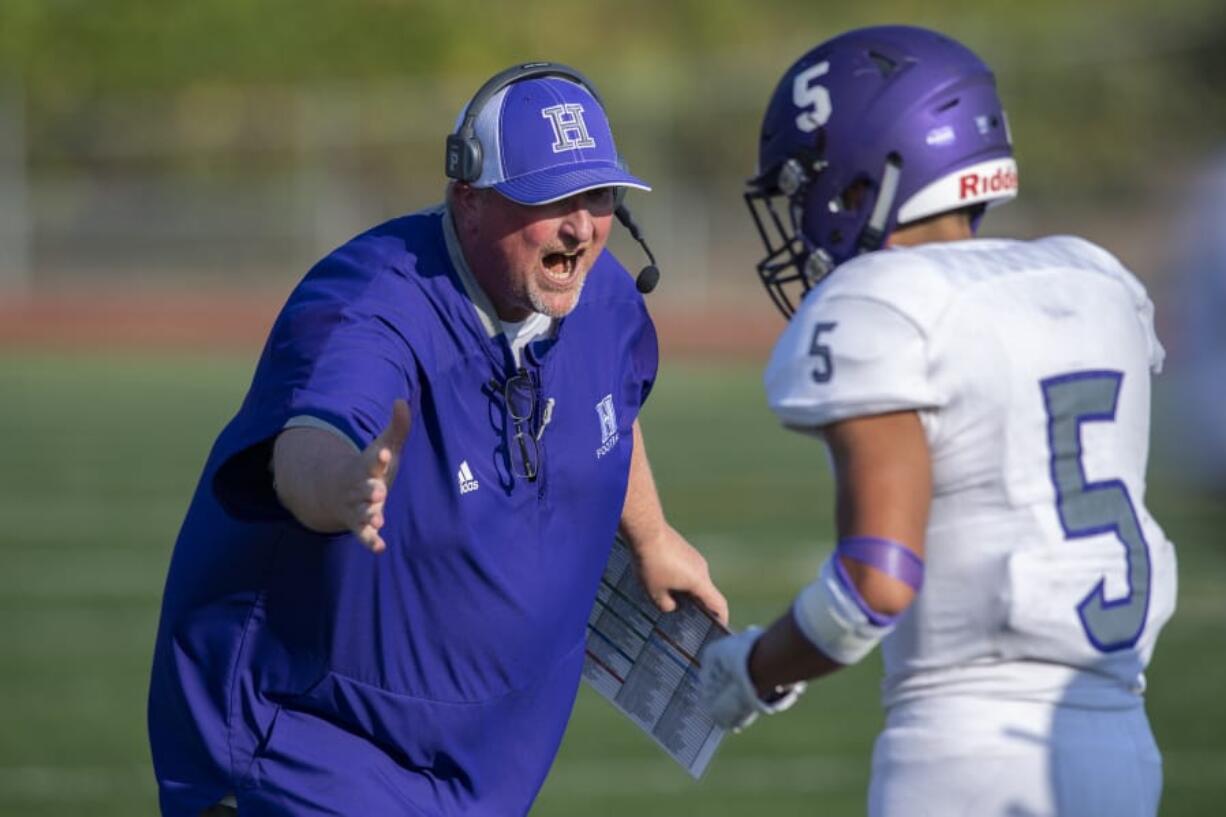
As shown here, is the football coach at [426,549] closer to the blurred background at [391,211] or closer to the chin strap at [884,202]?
the chin strap at [884,202]

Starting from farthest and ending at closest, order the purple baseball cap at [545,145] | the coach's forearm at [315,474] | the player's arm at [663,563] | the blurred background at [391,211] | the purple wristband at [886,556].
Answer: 1. the blurred background at [391,211]
2. the player's arm at [663,563]
3. the purple baseball cap at [545,145]
4. the coach's forearm at [315,474]
5. the purple wristband at [886,556]

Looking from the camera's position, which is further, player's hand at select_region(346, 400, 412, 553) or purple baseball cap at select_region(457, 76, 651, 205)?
purple baseball cap at select_region(457, 76, 651, 205)

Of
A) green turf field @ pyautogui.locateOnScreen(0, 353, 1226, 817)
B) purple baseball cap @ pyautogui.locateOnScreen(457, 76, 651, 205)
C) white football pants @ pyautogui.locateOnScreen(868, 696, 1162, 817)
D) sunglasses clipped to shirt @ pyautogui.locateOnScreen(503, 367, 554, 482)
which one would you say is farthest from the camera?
green turf field @ pyautogui.locateOnScreen(0, 353, 1226, 817)

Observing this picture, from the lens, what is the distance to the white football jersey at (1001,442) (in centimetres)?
281

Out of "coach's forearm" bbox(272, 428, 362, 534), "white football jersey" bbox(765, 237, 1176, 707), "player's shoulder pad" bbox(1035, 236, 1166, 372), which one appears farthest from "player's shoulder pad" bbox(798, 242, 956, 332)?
"coach's forearm" bbox(272, 428, 362, 534)

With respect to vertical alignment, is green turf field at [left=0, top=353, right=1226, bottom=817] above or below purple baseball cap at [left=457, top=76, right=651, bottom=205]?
below

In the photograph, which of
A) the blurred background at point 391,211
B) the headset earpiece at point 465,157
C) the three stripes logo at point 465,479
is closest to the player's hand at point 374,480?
the three stripes logo at point 465,479

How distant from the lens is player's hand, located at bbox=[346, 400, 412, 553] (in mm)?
2924

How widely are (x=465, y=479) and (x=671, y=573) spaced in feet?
2.03

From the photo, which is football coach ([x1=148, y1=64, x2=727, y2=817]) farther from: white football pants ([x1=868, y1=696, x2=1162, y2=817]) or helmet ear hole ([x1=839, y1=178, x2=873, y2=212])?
white football pants ([x1=868, y1=696, x2=1162, y2=817])

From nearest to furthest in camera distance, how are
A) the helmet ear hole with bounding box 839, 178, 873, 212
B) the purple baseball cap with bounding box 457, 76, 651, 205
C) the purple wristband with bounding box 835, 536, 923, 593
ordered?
the purple wristband with bounding box 835, 536, 923, 593
the helmet ear hole with bounding box 839, 178, 873, 212
the purple baseball cap with bounding box 457, 76, 651, 205

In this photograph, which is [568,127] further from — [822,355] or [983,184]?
[822,355]

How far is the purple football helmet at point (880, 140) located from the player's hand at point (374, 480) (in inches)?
27.1

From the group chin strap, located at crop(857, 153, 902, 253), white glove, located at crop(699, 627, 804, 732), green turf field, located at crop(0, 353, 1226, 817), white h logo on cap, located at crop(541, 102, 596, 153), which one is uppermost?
white h logo on cap, located at crop(541, 102, 596, 153)
